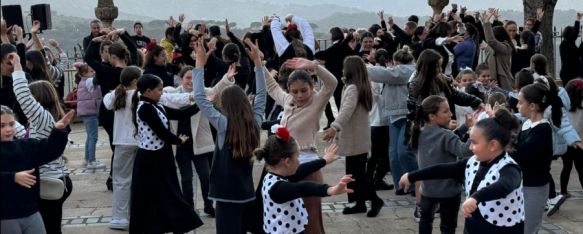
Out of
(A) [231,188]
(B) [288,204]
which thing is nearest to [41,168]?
(A) [231,188]

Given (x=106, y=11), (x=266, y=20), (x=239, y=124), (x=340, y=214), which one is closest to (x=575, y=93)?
(x=340, y=214)

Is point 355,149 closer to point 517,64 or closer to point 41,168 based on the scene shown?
point 41,168

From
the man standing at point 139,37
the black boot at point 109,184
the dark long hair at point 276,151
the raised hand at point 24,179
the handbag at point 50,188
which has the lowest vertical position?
the black boot at point 109,184

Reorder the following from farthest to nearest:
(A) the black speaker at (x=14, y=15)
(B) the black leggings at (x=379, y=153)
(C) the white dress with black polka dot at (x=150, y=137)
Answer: (A) the black speaker at (x=14, y=15), (B) the black leggings at (x=379, y=153), (C) the white dress with black polka dot at (x=150, y=137)

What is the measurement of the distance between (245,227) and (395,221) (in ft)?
6.55

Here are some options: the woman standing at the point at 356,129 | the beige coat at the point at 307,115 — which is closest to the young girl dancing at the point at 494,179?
the beige coat at the point at 307,115

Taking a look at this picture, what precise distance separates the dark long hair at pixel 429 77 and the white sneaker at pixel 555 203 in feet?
5.46

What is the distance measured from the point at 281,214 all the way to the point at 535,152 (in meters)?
2.08

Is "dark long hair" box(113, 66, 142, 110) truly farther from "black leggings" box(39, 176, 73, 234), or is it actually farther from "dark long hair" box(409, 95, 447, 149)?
"dark long hair" box(409, 95, 447, 149)

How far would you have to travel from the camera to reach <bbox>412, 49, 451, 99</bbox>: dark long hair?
6996mm

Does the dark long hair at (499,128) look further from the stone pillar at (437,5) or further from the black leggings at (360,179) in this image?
the stone pillar at (437,5)

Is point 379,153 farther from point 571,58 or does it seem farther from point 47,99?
point 571,58

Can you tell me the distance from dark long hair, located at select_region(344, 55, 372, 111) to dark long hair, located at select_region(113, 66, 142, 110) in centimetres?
193

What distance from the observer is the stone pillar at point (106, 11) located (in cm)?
1642
